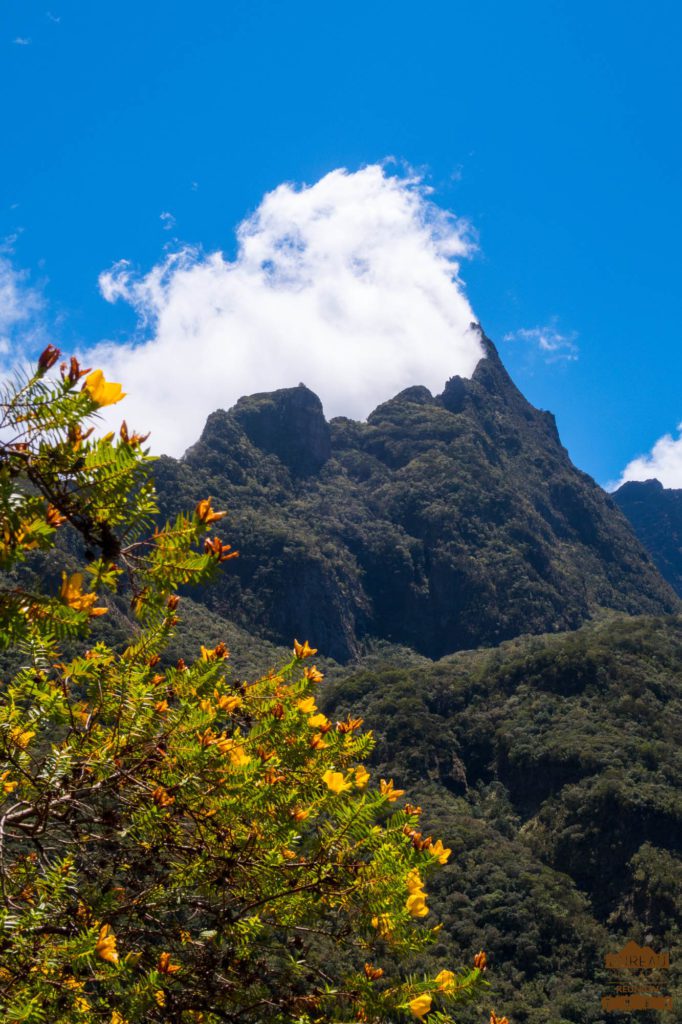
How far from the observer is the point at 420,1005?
260 cm

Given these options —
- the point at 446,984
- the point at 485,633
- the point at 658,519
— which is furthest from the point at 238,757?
the point at 658,519

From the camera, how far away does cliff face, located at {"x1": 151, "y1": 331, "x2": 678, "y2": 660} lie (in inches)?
3844

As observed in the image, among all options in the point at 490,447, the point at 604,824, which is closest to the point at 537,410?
the point at 490,447

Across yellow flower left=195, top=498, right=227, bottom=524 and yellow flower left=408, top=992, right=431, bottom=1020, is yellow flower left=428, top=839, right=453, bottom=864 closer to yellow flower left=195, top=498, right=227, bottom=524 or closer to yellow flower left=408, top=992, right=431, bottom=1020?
yellow flower left=408, top=992, right=431, bottom=1020

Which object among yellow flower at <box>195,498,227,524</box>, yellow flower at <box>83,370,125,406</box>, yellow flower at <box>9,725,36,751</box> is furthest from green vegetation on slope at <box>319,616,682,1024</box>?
yellow flower at <box>83,370,125,406</box>

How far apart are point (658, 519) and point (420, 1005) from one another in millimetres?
197864

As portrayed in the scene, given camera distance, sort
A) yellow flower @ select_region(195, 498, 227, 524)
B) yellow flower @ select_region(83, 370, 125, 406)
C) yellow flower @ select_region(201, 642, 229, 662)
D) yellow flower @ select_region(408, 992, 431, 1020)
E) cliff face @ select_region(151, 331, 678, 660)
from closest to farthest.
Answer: yellow flower @ select_region(83, 370, 125, 406) < yellow flower @ select_region(195, 498, 227, 524) < yellow flower @ select_region(408, 992, 431, 1020) < yellow flower @ select_region(201, 642, 229, 662) < cliff face @ select_region(151, 331, 678, 660)

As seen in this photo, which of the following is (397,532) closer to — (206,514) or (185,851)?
(185,851)

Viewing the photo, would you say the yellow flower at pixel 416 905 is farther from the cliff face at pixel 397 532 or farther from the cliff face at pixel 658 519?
the cliff face at pixel 658 519

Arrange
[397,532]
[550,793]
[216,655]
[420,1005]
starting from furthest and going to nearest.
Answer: [397,532], [550,793], [216,655], [420,1005]

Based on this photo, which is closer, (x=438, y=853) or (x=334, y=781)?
(x=334, y=781)

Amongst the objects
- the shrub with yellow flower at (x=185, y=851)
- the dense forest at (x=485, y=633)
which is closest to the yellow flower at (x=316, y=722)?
the shrub with yellow flower at (x=185, y=851)

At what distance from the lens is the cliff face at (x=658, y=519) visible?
578 feet

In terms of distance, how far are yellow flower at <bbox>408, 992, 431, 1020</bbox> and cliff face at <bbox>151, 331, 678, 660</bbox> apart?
284 ft
